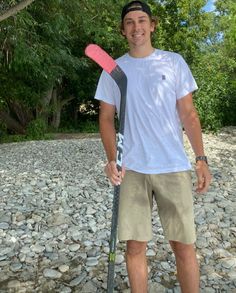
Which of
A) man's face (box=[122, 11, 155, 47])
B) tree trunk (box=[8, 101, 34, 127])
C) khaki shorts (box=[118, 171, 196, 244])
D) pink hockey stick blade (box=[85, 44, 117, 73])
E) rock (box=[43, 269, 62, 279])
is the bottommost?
rock (box=[43, 269, 62, 279])

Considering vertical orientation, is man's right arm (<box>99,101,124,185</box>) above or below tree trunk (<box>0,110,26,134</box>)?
below

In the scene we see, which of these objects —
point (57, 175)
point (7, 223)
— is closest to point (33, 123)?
point (57, 175)

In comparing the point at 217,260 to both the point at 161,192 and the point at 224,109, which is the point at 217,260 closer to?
the point at 161,192

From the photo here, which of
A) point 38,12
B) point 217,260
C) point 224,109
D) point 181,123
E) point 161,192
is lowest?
point 217,260

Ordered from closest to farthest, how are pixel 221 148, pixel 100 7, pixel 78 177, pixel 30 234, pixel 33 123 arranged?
pixel 30 234
pixel 78 177
pixel 221 148
pixel 100 7
pixel 33 123

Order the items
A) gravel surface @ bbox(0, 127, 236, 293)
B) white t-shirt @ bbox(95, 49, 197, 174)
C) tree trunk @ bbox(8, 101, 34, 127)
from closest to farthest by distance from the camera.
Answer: white t-shirt @ bbox(95, 49, 197, 174) → gravel surface @ bbox(0, 127, 236, 293) → tree trunk @ bbox(8, 101, 34, 127)

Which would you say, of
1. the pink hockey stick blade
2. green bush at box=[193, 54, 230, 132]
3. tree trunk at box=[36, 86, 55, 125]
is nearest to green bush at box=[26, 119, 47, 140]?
tree trunk at box=[36, 86, 55, 125]

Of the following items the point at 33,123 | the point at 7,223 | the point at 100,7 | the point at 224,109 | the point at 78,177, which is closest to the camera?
the point at 7,223

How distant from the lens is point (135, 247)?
239 cm

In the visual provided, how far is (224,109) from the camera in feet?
53.2

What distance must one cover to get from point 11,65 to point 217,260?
9.02 m

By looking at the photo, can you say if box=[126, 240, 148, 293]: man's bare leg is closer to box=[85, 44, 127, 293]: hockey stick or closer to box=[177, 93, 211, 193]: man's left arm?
box=[85, 44, 127, 293]: hockey stick

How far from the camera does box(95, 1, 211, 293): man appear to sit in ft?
7.32

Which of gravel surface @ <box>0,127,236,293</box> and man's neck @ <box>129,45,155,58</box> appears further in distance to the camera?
gravel surface @ <box>0,127,236,293</box>
